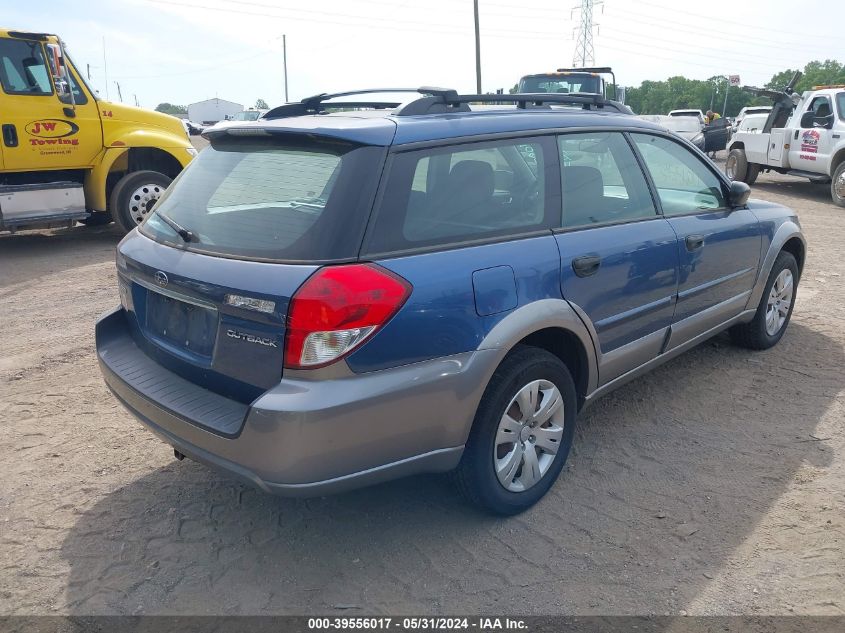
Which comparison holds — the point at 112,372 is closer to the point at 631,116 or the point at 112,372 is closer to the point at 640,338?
the point at 640,338

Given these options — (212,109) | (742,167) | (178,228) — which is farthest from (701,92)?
(178,228)

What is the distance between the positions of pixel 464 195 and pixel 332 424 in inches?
45.0

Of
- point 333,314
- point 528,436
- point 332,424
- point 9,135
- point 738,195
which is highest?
point 9,135

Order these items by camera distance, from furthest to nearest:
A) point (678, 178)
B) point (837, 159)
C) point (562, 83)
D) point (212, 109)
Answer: point (212, 109), point (562, 83), point (837, 159), point (678, 178)

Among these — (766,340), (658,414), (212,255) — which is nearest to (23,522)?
(212,255)

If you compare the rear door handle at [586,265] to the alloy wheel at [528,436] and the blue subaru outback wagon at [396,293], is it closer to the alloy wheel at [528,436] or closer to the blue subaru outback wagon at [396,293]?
the blue subaru outback wagon at [396,293]

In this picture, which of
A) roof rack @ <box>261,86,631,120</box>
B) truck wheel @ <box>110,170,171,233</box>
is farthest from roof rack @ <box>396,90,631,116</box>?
truck wheel @ <box>110,170,171,233</box>

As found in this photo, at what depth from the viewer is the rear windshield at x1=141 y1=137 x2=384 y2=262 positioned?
2529 mm

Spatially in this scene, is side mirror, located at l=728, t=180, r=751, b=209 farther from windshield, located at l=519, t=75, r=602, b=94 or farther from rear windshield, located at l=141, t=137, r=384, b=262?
windshield, located at l=519, t=75, r=602, b=94

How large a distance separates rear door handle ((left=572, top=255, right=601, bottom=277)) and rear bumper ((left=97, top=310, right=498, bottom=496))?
69cm

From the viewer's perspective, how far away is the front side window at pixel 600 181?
10.9 feet

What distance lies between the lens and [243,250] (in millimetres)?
2637

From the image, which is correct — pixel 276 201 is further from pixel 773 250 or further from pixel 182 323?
pixel 773 250

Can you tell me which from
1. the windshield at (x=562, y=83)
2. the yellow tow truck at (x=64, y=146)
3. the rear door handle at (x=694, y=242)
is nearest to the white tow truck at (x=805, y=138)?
the windshield at (x=562, y=83)
